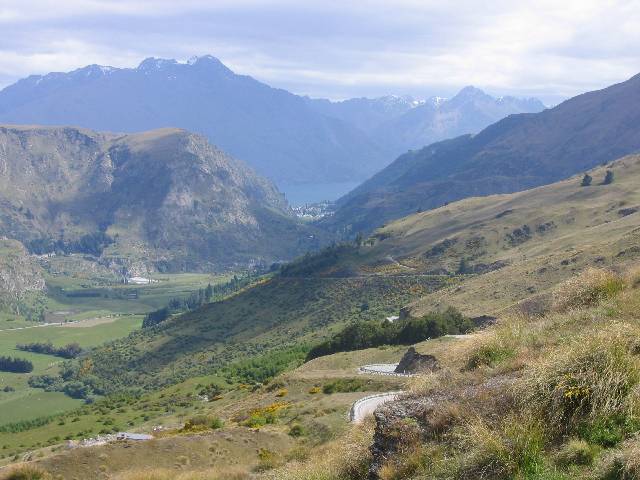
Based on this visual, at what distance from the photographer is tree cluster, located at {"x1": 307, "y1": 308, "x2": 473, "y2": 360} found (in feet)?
186

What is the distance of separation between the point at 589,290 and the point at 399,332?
142ft

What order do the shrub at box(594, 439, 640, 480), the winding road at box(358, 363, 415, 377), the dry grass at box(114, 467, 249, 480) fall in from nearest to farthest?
the shrub at box(594, 439, 640, 480) → the dry grass at box(114, 467, 249, 480) → the winding road at box(358, 363, 415, 377)

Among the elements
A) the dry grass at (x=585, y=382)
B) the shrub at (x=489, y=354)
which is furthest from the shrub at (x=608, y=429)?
the shrub at (x=489, y=354)

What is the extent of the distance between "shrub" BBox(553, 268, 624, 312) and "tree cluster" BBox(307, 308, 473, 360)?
33.8 meters

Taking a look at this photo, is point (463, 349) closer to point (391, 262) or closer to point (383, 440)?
point (383, 440)

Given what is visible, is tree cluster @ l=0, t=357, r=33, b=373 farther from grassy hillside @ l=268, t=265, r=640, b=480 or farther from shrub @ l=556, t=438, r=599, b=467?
shrub @ l=556, t=438, r=599, b=467

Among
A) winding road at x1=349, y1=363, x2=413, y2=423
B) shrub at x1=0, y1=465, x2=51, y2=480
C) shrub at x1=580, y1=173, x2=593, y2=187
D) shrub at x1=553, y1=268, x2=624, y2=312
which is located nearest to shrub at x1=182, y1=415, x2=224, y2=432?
winding road at x1=349, y1=363, x2=413, y2=423

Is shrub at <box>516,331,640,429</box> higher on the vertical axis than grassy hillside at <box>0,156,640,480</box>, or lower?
higher

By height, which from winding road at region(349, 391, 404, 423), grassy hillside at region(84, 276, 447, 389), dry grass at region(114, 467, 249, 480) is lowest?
grassy hillside at region(84, 276, 447, 389)

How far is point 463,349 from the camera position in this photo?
54.6 feet

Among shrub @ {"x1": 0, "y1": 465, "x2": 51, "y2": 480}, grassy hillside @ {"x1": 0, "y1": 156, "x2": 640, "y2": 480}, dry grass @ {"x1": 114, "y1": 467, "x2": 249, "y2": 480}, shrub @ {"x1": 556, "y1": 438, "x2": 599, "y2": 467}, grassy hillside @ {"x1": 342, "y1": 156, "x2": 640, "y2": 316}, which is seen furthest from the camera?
grassy hillside @ {"x1": 342, "y1": 156, "x2": 640, "y2": 316}

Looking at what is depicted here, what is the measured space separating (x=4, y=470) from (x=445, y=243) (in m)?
140

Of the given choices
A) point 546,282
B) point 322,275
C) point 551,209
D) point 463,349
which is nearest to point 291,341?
point 322,275

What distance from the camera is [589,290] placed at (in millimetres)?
18172
